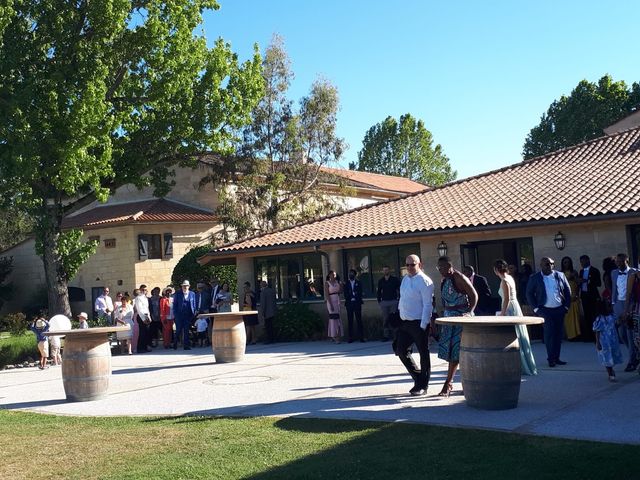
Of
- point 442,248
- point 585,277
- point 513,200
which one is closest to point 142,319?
point 442,248

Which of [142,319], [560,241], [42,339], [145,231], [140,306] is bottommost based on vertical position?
[42,339]

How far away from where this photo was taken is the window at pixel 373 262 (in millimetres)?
20656

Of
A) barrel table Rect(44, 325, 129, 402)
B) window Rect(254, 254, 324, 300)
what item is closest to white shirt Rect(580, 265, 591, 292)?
window Rect(254, 254, 324, 300)

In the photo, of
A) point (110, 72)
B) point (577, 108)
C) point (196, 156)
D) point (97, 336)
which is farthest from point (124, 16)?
point (577, 108)

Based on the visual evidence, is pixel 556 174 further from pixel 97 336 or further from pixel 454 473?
pixel 454 473

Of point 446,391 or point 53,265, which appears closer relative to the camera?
point 446,391

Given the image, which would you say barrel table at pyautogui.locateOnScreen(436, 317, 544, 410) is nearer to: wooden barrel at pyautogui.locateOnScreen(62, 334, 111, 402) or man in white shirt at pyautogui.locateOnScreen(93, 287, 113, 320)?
wooden barrel at pyautogui.locateOnScreen(62, 334, 111, 402)

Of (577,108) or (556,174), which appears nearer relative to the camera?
(556,174)

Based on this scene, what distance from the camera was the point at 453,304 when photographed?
31.1ft

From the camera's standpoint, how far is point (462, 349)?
850 cm

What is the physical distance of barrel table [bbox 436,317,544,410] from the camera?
8.19 metres

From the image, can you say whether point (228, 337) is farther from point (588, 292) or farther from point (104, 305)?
point (104, 305)

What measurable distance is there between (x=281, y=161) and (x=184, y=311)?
1581 cm

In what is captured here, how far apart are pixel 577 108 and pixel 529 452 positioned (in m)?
48.8
